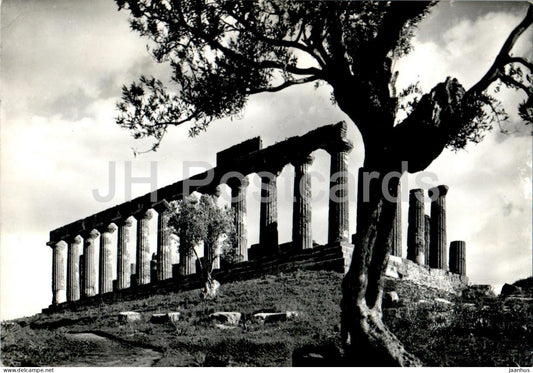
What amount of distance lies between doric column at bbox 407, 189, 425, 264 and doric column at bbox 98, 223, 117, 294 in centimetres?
1842

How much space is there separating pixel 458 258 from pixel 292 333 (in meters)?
18.8

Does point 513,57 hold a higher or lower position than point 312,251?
higher

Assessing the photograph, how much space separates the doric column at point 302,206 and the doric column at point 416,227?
5.31 metres

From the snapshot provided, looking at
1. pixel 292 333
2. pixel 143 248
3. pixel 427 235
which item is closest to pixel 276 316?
pixel 292 333

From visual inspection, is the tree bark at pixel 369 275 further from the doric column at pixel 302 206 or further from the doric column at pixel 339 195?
the doric column at pixel 302 206

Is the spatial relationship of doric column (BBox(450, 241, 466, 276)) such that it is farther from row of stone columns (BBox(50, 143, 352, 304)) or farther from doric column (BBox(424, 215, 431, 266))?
row of stone columns (BBox(50, 143, 352, 304))

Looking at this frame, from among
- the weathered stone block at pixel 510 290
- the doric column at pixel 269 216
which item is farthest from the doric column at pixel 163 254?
the weathered stone block at pixel 510 290

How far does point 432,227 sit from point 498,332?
686 inches

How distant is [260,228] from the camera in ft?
107

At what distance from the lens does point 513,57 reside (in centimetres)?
1365

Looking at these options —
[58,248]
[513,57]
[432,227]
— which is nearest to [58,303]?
[58,248]

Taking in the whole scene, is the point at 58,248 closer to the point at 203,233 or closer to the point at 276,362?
the point at 203,233

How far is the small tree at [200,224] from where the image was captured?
90.2 ft

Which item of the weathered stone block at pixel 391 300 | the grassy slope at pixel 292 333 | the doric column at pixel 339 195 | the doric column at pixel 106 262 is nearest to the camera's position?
the grassy slope at pixel 292 333
